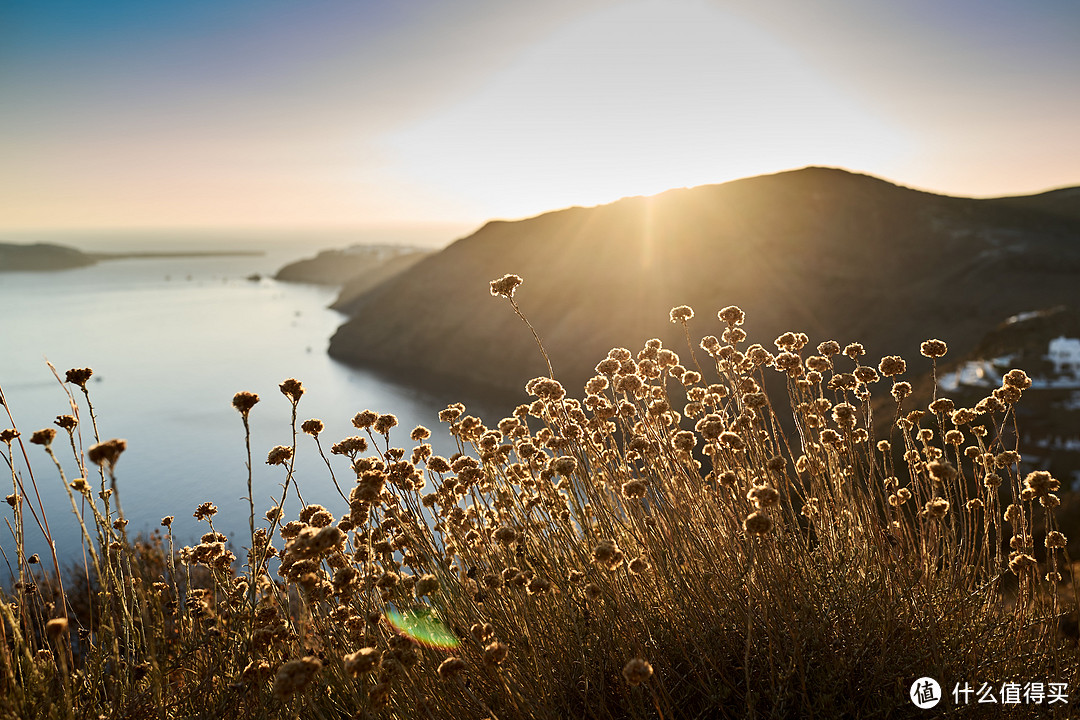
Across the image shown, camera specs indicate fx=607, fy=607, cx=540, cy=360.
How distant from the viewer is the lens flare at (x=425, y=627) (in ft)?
9.03

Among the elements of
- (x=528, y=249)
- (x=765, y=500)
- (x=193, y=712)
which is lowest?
(x=193, y=712)

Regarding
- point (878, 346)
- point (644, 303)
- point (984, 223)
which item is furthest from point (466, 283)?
point (984, 223)

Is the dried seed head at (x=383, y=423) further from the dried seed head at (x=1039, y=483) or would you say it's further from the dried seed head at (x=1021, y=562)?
the dried seed head at (x=1021, y=562)

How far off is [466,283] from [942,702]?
5481 centimetres

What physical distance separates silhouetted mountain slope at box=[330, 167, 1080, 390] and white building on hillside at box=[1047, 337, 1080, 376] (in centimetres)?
1501

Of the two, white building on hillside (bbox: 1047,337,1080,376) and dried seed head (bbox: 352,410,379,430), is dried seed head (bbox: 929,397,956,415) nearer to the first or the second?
dried seed head (bbox: 352,410,379,430)

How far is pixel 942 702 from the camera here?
2396 millimetres

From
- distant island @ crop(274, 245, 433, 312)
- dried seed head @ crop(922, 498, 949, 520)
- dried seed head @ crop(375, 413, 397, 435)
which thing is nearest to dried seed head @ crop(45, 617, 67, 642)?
dried seed head @ crop(375, 413, 397, 435)

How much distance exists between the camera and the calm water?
23203 millimetres

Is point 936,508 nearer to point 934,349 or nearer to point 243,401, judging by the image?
point 934,349

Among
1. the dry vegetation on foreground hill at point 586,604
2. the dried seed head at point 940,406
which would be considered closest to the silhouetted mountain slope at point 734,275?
the dried seed head at point 940,406

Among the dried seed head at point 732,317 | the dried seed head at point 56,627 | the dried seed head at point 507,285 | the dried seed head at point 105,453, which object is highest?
the dried seed head at point 507,285

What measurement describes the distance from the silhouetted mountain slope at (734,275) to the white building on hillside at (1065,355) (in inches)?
591

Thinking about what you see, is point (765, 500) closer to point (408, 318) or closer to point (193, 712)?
point (193, 712)
